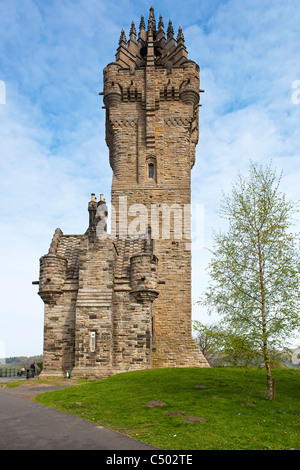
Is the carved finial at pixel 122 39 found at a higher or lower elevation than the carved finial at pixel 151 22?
lower

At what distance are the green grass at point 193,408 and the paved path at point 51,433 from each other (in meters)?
0.44

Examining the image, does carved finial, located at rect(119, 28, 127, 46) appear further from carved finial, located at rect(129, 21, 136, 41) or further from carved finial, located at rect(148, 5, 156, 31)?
carved finial, located at rect(148, 5, 156, 31)

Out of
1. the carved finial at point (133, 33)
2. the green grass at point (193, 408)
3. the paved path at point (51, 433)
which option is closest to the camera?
the paved path at point (51, 433)

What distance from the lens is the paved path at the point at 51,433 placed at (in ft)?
28.8

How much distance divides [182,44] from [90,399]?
30.8 metres

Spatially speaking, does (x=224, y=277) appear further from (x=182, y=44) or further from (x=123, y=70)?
(x=182, y=44)

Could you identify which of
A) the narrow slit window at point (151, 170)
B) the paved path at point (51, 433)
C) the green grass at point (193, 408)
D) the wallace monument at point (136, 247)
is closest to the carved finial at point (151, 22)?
the wallace monument at point (136, 247)

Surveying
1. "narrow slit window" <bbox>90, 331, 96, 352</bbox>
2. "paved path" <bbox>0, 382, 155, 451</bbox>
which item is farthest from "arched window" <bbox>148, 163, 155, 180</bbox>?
"paved path" <bbox>0, 382, 155, 451</bbox>

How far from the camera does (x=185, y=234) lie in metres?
29.1

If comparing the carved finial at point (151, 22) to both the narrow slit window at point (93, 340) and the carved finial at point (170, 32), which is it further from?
the narrow slit window at point (93, 340)

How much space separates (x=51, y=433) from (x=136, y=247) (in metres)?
15.6

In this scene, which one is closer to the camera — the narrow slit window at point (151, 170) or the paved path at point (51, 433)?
the paved path at point (51, 433)

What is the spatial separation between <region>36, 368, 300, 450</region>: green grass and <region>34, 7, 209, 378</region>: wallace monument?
3.38m

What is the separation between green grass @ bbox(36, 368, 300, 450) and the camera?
30.7 feet
